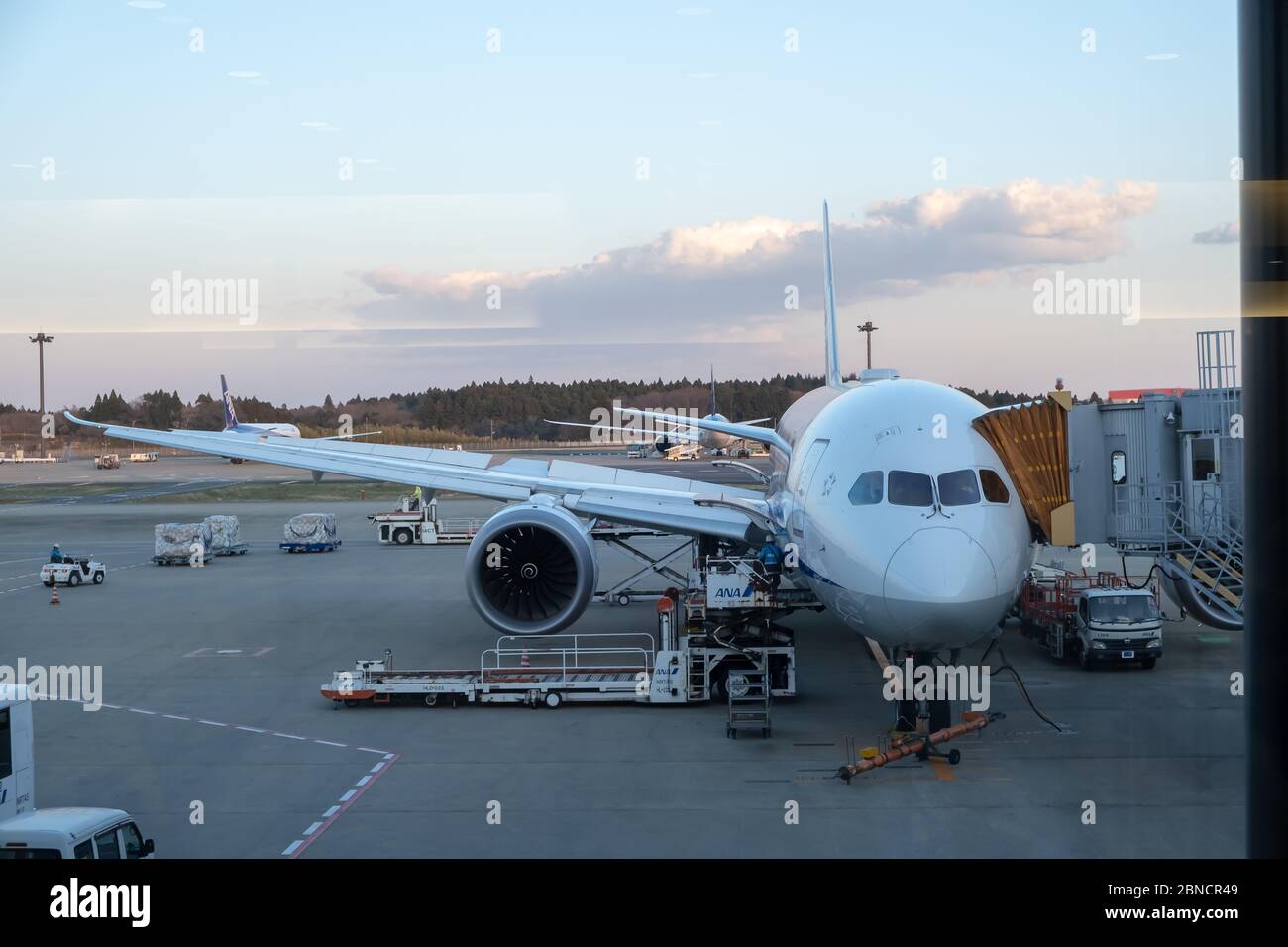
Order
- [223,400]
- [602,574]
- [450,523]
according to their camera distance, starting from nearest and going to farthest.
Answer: [602,574] < [450,523] < [223,400]

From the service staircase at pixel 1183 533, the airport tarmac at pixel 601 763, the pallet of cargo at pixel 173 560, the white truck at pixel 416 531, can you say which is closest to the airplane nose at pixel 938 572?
the airport tarmac at pixel 601 763

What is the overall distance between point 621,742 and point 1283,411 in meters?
11.8

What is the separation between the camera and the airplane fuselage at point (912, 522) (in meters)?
11.5

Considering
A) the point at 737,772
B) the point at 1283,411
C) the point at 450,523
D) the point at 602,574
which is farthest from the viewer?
the point at 450,523

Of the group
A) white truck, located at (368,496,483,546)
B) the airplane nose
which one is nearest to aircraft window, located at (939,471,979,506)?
the airplane nose

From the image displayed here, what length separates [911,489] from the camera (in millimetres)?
12367

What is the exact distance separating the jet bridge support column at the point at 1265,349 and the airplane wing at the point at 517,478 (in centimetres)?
1449

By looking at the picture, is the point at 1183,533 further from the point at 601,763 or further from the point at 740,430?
the point at 740,430

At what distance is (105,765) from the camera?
12.8 m

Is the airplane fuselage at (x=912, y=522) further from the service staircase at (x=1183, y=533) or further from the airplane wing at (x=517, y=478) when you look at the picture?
the airplane wing at (x=517, y=478)

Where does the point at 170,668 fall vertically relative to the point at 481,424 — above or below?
below

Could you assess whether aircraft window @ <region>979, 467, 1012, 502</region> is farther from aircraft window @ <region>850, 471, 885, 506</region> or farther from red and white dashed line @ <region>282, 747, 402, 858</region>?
red and white dashed line @ <region>282, 747, 402, 858</region>
